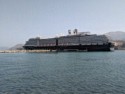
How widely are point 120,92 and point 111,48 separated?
11493 centimetres

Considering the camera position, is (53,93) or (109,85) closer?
(53,93)

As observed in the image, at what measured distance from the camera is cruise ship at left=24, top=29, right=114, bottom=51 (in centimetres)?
13680

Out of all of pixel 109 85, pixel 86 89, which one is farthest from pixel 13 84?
pixel 109 85

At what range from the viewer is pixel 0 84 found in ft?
89.5

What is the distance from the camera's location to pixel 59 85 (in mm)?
25984

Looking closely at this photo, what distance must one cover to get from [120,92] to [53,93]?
6478 millimetres

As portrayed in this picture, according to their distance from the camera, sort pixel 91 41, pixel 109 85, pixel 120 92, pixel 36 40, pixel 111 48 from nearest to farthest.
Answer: pixel 120 92, pixel 109 85, pixel 111 48, pixel 91 41, pixel 36 40

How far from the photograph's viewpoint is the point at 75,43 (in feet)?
515

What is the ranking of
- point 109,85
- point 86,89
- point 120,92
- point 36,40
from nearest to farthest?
point 120,92
point 86,89
point 109,85
point 36,40

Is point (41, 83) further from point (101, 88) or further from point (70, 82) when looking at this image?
point (101, 88)

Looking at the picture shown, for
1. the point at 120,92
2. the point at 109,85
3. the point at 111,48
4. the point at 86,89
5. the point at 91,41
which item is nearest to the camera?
the point at 120,92

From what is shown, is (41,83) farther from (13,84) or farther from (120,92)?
(120,92)

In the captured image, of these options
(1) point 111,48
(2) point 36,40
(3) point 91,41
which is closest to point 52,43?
(2) point 36,40

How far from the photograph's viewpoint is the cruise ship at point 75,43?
13680cm
